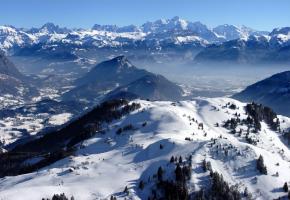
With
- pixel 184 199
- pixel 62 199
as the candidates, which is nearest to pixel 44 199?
pixel 62 199

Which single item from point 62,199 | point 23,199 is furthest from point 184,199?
point 23,199

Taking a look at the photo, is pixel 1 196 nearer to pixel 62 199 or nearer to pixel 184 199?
pixel 62 199

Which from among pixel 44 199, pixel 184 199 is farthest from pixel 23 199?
pixel 184 199

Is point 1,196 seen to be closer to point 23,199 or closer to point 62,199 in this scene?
point 23,199

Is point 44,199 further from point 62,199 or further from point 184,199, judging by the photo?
point 184,199

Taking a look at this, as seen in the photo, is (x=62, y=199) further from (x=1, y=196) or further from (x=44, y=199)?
(x=1, y=196)
